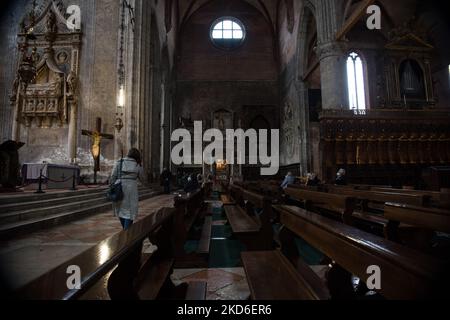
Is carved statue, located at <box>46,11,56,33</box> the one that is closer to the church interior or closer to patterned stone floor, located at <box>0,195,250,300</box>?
the church interior

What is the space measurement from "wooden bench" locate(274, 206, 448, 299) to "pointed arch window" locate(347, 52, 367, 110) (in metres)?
16.8

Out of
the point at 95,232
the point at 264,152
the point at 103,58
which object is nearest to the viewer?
the point at 95,232

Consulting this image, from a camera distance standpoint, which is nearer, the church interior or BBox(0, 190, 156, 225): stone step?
the church interior

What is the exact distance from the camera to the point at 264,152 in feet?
64.7

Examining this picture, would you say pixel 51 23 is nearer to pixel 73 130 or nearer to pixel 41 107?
pixel 41 107

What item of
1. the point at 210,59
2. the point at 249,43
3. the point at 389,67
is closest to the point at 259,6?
the point at 249,43

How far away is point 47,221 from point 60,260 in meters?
1.99

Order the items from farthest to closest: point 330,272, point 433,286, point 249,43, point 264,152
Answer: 1. point 249,43
2. point 264,152
3. point 330,272
4. point 433,286

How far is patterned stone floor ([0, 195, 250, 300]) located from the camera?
6.97ft

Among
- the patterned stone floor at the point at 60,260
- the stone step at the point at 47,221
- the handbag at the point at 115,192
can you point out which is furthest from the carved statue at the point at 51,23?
the handbag at the point at 115,192

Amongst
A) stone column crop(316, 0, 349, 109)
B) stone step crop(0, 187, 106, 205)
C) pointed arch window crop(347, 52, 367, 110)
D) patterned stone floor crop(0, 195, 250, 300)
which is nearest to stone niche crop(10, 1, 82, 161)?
stone step crop(0, 187, 106, 205)

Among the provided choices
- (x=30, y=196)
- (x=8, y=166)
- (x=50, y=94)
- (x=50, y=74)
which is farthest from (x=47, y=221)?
(x=50, y=74)

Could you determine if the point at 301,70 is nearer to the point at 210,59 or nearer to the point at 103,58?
the point at 210,59
